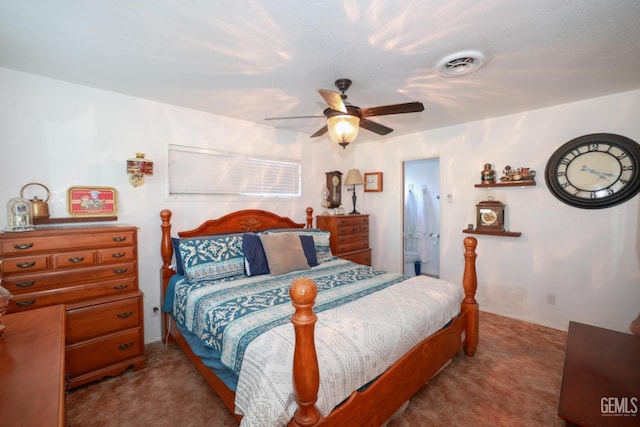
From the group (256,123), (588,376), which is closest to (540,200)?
(588,376)

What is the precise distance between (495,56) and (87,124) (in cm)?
330

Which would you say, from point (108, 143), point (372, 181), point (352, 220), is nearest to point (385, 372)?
point (352, 220)

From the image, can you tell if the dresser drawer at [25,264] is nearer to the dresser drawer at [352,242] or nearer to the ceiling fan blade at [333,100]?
the ceiling fan blade at [333,100]

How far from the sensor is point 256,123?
344cm

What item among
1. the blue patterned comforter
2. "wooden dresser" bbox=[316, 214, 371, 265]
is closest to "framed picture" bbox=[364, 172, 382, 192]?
"wooden dresser" bbox=[316, 214, 371, 265]

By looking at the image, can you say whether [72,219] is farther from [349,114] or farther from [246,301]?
[349,114]

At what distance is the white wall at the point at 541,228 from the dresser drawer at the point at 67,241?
10.6ft

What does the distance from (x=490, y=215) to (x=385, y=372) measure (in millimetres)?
2582

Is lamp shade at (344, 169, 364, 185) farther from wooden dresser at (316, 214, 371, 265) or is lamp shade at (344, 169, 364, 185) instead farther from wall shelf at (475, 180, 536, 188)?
wall shelf at (475, 180, 536, 188)

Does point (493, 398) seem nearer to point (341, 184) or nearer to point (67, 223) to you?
point (341, 184)

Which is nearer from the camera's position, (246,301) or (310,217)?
(246,301)

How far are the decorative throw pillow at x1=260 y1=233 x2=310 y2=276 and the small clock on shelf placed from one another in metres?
2.22

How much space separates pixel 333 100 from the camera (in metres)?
1.82

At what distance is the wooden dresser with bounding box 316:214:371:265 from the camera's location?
3.85 m
